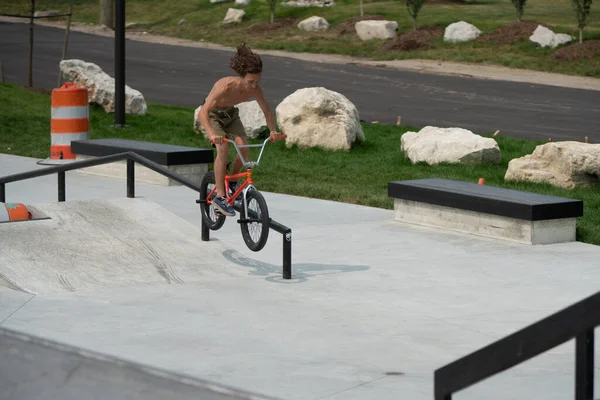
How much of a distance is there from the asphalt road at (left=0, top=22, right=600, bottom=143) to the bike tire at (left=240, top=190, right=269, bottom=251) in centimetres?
1246

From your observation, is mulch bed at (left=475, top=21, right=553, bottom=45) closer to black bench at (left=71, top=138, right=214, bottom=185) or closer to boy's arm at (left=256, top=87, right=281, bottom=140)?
black bench at (left=71, top=138, right=214, bottom=185)

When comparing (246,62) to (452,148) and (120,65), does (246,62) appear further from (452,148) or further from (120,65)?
(120,65)

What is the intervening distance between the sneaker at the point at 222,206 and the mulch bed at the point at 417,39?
1152 inches

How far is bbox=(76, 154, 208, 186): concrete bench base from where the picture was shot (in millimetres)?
15023

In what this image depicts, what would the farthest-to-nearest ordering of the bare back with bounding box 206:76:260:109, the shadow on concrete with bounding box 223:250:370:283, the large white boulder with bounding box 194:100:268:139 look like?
the large white boulder with bounding box 194:100:268:139
the bare back with bounding box 206:76:260:109
the shadow on concrete with bounding box 223:250:370:283

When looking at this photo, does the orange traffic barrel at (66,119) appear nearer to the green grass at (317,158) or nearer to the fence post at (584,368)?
the green grass at (317,158)

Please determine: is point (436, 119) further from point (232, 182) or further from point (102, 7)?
point (102, 7)

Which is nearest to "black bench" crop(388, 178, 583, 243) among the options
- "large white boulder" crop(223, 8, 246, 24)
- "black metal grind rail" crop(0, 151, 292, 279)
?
"black metal grind rail" crop(0, 151, 292, 279)

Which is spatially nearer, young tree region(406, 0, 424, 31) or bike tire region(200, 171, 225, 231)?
bike tire region(200, 171, 225, 231)

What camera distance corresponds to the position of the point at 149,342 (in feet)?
25.7

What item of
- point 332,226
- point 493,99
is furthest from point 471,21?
point 332,226

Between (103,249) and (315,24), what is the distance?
33830mm

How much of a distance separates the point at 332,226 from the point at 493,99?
54.2 feet

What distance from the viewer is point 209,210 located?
36.5ft
